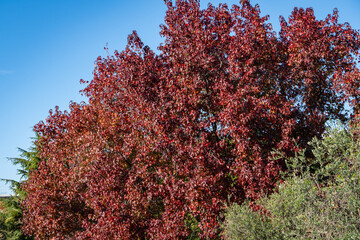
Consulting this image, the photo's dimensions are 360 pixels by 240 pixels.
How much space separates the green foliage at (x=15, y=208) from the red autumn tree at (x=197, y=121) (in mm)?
8690

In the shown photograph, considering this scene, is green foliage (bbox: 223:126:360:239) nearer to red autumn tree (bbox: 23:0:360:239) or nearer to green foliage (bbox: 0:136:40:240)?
red autumn tree (bbox: 23:0:360:239)

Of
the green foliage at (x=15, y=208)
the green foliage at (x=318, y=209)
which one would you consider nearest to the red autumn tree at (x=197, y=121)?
the green foliage at (x=318, y=209)

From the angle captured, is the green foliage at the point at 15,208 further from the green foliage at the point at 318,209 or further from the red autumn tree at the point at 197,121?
the green foliage at the point at 318,209

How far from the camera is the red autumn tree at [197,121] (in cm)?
1321

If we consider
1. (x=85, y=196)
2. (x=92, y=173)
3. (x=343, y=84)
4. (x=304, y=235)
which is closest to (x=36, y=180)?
(x=85, y=196)

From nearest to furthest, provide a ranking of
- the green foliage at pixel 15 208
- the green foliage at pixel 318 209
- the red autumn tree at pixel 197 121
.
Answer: the green foliage at pixel 318 209
the red autumn tree at pixel 197 121
the green foliage at pixel 15 208

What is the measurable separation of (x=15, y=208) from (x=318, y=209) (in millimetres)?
22432

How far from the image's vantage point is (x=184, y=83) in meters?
14.1

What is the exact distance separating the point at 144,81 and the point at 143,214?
5.53 metres

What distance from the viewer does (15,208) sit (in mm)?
25297

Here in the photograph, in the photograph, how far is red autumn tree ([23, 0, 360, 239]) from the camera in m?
13.2

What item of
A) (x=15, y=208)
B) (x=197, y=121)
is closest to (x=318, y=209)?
(x=197, y=121)

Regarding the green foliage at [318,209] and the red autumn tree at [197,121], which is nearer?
the green foliage at [318,209]

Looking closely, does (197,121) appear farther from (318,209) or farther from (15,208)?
(15,208)
